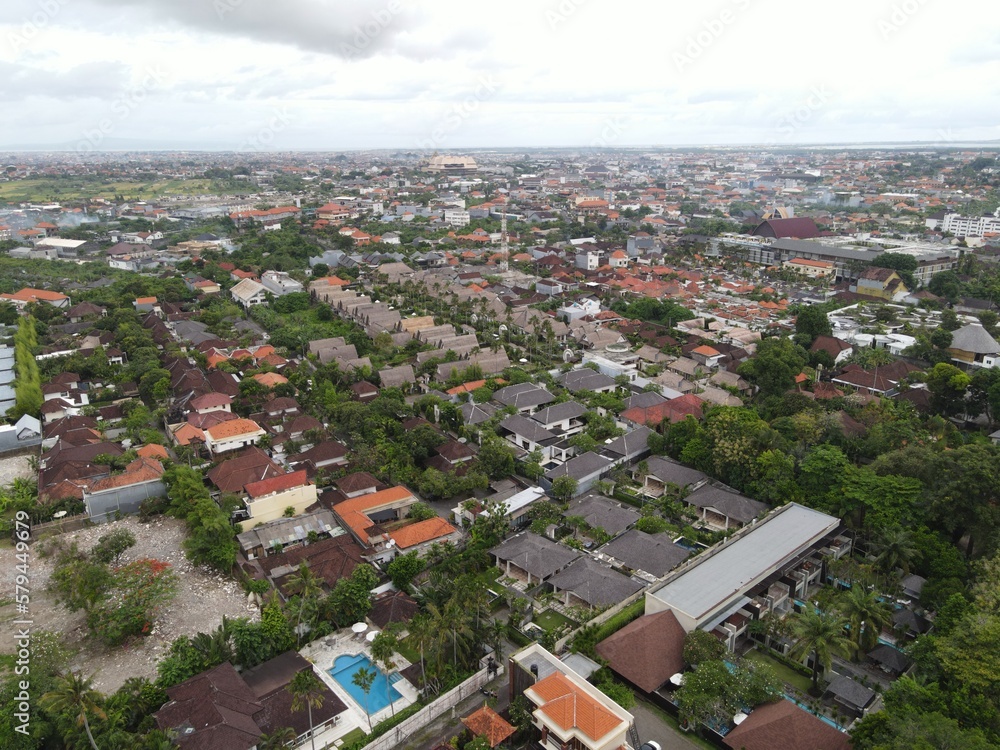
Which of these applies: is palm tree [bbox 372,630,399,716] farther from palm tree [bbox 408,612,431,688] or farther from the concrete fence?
the concrete fence

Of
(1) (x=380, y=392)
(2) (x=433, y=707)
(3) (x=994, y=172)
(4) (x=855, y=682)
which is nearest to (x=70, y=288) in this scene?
(1) (x=380, y=392)

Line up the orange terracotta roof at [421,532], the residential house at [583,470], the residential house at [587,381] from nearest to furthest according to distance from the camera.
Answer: the orange terracotta roof at [421,532] < the residential house at [583,470] < the residential house at [587,381]

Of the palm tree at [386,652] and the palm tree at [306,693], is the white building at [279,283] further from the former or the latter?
the palm tree at [306,693]

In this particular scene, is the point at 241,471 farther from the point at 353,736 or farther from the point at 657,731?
the point at 657,731

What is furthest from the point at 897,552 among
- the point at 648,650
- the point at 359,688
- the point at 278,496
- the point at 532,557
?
the point at 278,496

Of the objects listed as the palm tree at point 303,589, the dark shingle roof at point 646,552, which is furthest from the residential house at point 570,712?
the palm tree at point 303,589

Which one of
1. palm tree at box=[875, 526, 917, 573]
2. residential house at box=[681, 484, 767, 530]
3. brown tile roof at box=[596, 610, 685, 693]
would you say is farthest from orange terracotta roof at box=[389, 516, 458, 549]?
palm tree at box=[875, 526, 917, 573]

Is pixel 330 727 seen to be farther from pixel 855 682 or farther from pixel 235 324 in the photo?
pixel 235 324

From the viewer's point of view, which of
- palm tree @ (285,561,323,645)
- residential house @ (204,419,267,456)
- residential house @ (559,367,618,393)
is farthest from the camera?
residential house @ (559,367,618,393)
